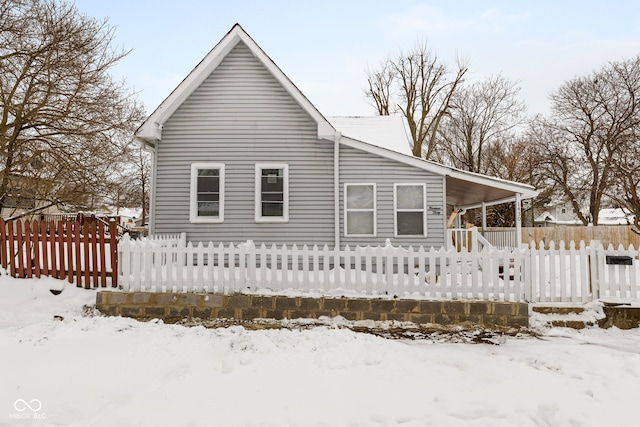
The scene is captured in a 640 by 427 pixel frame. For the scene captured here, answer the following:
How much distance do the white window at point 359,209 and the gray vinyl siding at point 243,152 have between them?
0.50 meters

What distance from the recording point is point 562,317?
6211 millimetres

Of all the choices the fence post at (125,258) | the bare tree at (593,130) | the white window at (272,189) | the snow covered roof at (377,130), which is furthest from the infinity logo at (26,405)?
the bare tree at (593,130)

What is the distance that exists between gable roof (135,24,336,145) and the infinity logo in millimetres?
7989

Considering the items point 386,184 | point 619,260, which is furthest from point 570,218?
point 619,260

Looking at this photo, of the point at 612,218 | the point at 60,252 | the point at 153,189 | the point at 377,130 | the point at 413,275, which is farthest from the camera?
the point at 612,218

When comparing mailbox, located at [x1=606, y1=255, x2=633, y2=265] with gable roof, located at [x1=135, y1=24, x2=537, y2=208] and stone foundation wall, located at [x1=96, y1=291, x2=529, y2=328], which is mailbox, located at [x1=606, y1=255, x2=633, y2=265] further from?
gable roof, located at [x1=135, y1=24, x2=537, y2=208]

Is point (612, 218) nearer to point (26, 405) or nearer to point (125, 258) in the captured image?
point (125, 258)

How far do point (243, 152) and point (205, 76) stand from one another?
2492mm

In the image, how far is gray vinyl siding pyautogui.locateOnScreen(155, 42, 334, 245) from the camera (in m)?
10.6

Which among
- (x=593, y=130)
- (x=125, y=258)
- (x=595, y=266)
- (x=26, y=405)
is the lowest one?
(x=26, y=405)

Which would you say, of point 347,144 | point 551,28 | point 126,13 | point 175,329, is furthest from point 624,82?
point 175,329

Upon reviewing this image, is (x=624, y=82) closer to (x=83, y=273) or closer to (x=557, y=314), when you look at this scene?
(x=557, y=314)

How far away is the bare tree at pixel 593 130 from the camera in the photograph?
25406 mm

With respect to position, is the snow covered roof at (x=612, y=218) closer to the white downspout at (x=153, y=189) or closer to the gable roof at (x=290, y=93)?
the gable roof at (x=290, y=93)
